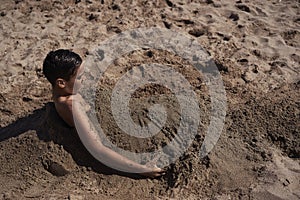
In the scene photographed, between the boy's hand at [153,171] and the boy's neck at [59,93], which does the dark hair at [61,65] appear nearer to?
the boy's neck at [59,93]

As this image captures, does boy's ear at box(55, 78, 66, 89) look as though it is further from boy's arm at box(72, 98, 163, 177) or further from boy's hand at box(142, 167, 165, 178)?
boy's hand at box(142, 167, 165, 178)

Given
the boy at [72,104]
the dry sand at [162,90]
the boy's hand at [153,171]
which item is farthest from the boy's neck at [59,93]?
the boy's hand at [153,171]

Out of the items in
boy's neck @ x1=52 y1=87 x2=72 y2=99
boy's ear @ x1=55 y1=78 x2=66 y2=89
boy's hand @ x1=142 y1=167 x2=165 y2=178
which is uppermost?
boy's ear @ x1=55 y1=78 x2=66 y2=89

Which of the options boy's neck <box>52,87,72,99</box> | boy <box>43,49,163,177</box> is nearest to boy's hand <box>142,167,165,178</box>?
boy <box>43,49,163,177</box>

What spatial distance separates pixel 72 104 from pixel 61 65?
0.25 metres

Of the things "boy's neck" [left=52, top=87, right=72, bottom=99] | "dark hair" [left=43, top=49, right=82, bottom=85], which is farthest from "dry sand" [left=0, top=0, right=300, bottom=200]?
"dark hair" [left=43, top=49, right=82, bottom=85]

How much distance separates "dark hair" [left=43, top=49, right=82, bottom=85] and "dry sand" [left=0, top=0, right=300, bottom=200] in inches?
11.7

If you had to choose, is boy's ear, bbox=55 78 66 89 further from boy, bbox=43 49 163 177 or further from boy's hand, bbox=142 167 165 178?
boy's hand, bbox=142 167 165 178

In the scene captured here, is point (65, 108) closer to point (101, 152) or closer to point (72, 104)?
point (72, 104)

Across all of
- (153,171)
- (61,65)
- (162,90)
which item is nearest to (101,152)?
(153,171)

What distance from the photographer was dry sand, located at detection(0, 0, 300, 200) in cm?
286

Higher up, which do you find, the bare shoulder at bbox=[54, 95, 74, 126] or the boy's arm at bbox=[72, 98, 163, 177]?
the bare shoulder at bbox=[54, 95, 74, 126]

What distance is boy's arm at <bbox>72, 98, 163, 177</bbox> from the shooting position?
2897 millimetres

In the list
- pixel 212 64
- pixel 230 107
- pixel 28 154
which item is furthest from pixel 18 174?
pixel 212 64
